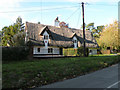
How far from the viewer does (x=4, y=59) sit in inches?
488

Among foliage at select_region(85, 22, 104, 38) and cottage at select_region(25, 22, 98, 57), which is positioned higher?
foliage at select_region(85, 22, 104, 38)

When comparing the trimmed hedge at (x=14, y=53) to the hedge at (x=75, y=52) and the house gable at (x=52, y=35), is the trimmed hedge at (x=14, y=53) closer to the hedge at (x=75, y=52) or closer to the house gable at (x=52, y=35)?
the hedge at (x=75, y=52)

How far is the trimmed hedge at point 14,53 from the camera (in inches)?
494

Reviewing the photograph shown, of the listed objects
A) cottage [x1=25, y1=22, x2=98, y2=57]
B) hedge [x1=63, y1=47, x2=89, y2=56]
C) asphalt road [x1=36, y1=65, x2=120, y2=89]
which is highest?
cottage [x1=25, y1=22, x2=98, y2=57]

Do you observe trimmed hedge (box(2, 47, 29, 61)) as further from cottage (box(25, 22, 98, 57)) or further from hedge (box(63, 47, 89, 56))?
hedge (box(63, 47, 89, 56))

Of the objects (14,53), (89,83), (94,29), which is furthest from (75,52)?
Result: (94,29)

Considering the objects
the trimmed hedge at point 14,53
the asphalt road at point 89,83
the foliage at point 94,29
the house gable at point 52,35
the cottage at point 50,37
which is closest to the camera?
the asphalt road at point 89,83

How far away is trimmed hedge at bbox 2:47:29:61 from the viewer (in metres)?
12.5

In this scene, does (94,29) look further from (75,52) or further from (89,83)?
(89,83)

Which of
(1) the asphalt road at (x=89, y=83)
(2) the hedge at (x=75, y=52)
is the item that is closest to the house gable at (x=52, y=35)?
(2) the hedge at (x=75, y=52)

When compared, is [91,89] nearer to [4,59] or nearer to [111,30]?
[4,59]

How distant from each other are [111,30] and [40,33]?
654 inches

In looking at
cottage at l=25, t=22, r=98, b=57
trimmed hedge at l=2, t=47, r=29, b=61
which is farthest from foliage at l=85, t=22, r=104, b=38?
trimmed hedge at l=2, t=47, r=29, b=61

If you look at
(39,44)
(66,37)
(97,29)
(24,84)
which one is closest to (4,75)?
(24,84)
